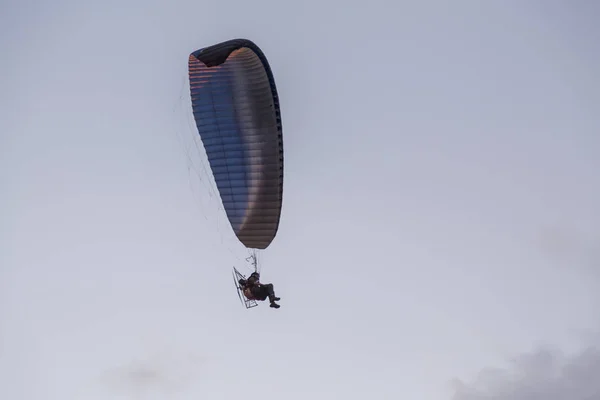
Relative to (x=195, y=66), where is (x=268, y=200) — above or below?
below

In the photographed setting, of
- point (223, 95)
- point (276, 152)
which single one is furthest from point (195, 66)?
point (276, 152)

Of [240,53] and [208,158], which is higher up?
[240,53]

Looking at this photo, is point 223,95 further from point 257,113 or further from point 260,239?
point 260,239

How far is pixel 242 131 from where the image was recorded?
7606cm

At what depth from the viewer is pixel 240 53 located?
247 ft

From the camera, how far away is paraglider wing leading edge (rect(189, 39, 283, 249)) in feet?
245

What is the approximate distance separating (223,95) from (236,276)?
33.0 ft

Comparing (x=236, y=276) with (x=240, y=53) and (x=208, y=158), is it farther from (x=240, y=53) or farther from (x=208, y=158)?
(x=240, y=53)

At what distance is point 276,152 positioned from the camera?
74.5 m

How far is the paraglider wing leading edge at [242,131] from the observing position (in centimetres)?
7456

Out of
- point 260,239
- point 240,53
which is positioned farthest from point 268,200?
point 240,53

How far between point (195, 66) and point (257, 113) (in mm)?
4893

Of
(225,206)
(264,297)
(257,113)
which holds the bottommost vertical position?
(264,297)

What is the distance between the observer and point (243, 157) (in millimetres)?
76250
